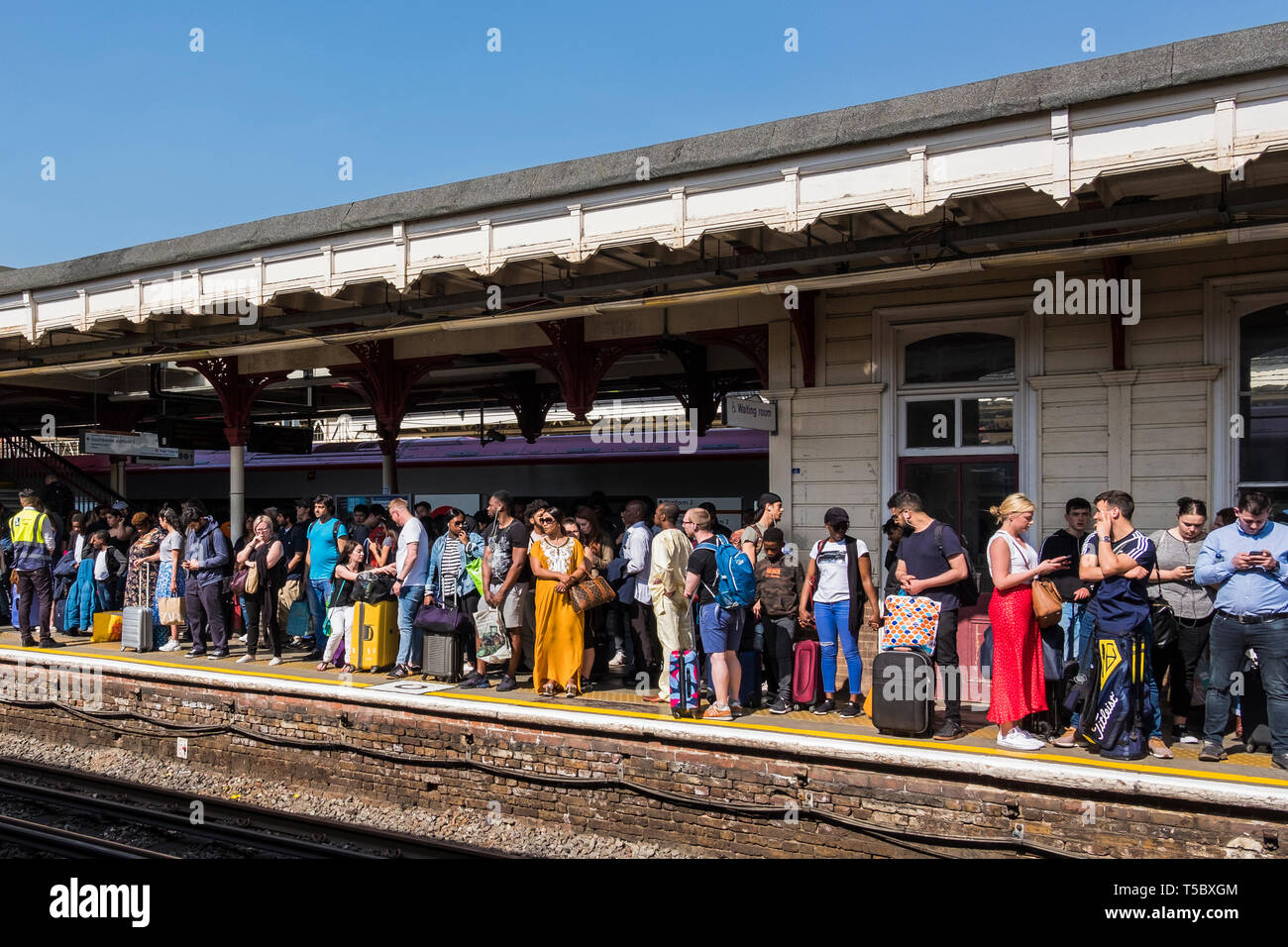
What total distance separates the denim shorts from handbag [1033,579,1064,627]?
7.08 ft

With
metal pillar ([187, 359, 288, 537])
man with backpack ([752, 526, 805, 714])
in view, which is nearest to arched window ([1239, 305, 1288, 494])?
man with backpack ([752, 526, 805, 714])

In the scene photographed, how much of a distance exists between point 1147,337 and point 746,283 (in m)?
3.53

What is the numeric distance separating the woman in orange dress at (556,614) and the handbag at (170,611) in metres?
5.48

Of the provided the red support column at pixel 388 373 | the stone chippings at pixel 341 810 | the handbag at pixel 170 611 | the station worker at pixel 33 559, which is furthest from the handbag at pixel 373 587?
the red support column at pixel 388 373

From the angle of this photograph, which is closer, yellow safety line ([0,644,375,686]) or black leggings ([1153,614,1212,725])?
black leggings ([1153,614,1212,725])

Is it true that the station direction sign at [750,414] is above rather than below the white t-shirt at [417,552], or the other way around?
above

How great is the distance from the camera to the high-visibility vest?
1185 centimetres

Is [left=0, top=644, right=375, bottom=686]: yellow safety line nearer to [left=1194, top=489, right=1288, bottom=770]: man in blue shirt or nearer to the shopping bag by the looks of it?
the shopping bag

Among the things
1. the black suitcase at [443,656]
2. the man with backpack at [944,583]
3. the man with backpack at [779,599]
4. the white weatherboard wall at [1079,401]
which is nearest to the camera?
the man with backpack at [944,583]

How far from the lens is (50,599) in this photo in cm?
1230

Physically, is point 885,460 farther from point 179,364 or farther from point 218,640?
point 179,364

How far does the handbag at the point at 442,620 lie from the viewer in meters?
9.23

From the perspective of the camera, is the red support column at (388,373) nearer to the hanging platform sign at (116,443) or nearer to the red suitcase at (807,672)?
the hanging platform sign at (116,443)

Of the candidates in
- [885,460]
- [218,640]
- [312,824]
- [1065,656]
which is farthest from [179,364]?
[1065,656]
